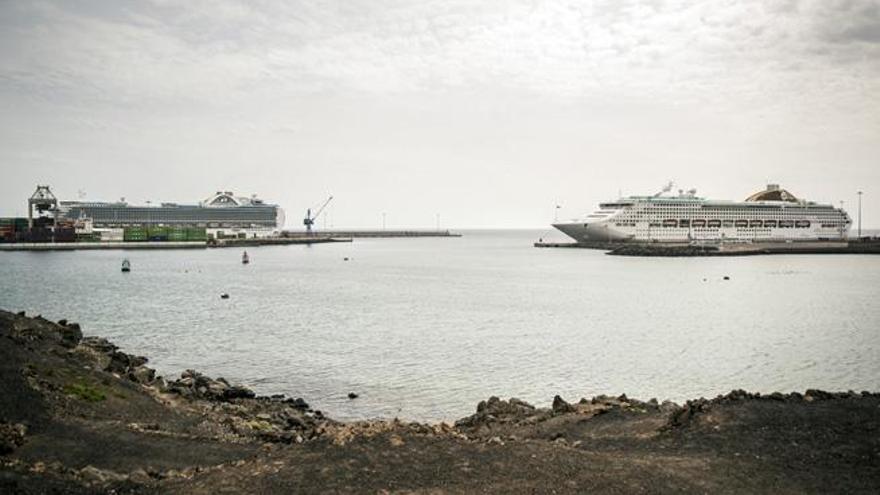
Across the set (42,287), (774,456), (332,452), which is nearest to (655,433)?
(774,456)

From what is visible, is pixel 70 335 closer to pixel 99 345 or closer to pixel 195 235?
pixel 99 345

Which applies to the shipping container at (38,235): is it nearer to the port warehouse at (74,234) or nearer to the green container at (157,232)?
the port warehouse at (74,234)

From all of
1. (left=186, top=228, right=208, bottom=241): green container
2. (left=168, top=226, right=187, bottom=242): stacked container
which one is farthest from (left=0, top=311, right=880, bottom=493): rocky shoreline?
(left=186, top=228, right=208, bottom=241): green container

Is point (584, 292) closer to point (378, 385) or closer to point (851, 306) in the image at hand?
point (851, 306)

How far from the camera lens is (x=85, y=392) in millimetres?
14789

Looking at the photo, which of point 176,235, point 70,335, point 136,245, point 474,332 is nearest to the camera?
point 70,335

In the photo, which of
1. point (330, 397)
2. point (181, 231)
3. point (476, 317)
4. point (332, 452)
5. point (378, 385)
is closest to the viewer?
point (332, 452)

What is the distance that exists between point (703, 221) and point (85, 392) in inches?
4499

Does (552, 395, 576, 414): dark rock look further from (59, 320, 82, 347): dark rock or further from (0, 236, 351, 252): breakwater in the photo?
(0, 236, 351, 252): breakwater

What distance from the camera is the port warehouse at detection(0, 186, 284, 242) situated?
373 ft

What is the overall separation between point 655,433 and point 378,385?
9.81 meters

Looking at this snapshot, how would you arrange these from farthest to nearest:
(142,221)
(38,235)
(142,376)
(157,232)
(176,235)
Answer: (142,221)
(176,235)
(157,232)
(38,235)
(142,376)

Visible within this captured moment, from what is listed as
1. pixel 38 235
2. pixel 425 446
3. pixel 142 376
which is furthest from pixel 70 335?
pixel 38 235

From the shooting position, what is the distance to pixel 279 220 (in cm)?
16538
